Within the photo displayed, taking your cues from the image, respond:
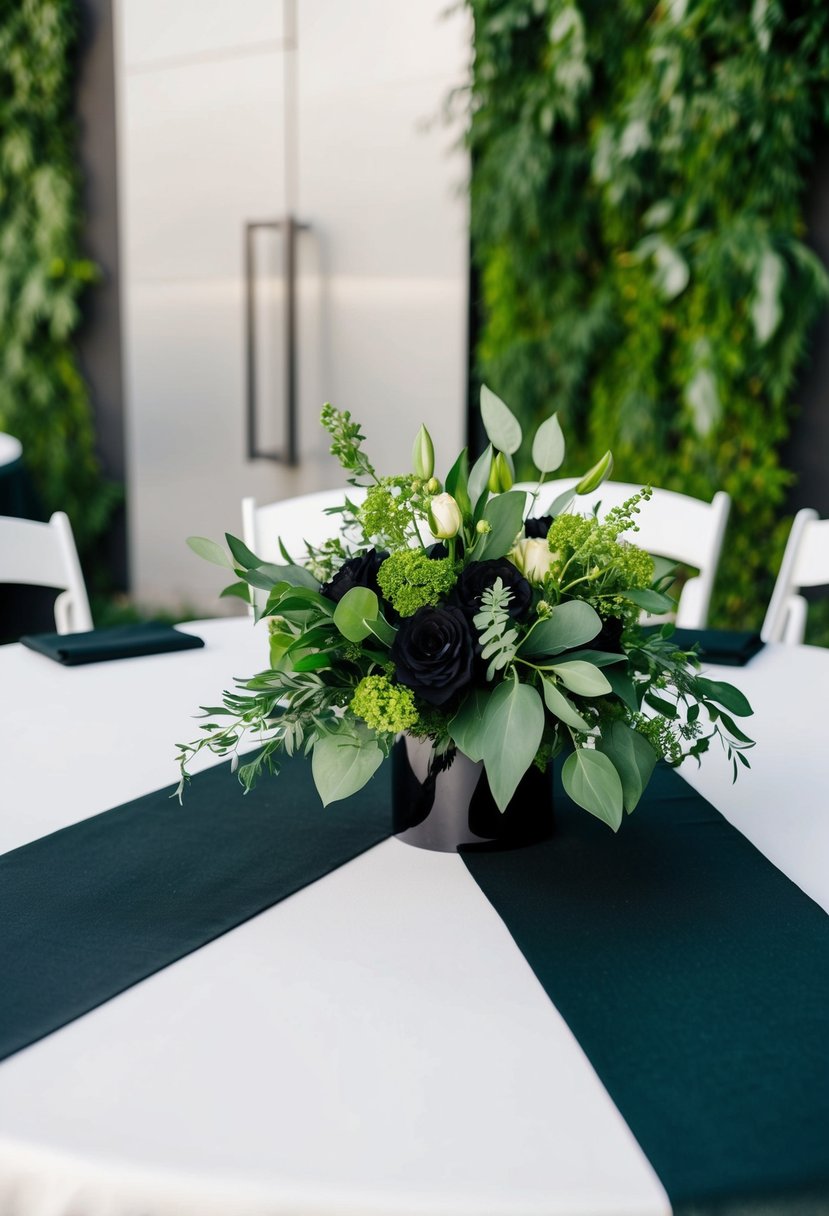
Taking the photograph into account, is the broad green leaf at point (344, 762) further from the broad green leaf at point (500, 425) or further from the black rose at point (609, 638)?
the broad green leaf at point (500, 425)

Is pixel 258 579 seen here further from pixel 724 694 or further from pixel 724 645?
pixel 724 645

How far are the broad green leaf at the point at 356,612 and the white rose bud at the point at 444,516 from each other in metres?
0.09

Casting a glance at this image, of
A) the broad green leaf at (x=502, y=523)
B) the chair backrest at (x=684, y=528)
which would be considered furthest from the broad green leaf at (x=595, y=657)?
the chair backrest at (x=684, y=528)

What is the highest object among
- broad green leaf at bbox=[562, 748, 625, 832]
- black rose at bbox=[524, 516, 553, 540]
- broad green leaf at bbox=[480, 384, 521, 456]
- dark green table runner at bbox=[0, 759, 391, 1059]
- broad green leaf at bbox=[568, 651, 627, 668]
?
broad green leaf at bbox=[480, 384, 521, 456]

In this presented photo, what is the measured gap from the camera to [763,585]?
11.6 ft

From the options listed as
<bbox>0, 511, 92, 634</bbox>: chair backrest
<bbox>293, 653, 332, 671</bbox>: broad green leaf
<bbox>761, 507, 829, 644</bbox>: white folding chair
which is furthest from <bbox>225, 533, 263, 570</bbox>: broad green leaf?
<bbox>761, 507, 829, 644</bbox>: white folding chair

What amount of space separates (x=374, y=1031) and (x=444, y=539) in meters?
0.40

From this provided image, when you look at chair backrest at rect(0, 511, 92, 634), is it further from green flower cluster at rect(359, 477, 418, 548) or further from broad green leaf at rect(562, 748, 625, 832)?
broad green leaf at rect(562, 748, 625, 832)

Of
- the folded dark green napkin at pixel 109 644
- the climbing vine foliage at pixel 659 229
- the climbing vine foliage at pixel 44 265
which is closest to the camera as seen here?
the folded dark green napkin at pixel 109 644

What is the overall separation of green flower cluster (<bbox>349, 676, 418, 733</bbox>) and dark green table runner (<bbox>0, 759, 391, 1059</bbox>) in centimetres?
18

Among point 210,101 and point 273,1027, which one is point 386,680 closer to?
point 273,1027

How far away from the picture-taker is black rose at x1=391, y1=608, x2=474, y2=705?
0.89 m

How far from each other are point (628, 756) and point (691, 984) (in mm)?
181

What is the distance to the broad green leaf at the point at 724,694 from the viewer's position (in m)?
1.00
